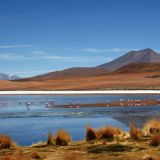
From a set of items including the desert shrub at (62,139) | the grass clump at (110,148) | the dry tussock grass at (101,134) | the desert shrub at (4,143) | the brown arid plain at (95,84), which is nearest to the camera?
the grass clump at (110,148)

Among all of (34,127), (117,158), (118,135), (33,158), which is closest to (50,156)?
(33,158)

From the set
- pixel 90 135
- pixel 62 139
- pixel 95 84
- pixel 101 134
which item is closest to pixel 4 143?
pixel 62 139

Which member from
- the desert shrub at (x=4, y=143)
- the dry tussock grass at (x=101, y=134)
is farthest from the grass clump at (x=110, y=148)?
the desert shrub at (x=4, y=143)

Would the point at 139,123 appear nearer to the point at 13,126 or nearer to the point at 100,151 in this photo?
the point at 13,126

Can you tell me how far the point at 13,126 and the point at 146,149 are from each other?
33.3 feet

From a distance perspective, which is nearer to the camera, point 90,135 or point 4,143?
point 4,143

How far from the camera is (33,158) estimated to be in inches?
380

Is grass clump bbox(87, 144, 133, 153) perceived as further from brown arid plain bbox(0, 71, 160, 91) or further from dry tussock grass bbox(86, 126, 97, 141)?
brown arid plain bbox(0, 71, 160, 91)

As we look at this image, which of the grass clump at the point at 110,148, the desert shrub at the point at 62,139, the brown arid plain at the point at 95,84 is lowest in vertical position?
the grass clump at the point at 110,148

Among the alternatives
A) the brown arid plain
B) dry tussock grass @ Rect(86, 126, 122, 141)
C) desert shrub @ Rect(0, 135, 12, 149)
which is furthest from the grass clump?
the brown arid plain

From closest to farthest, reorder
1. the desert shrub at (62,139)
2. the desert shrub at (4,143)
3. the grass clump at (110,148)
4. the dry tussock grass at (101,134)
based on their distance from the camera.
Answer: the grass clump at (110,148) < the desert shrub at (4,143) < the desert shrub at (62,139) < the dry tussock grass at (101,134)

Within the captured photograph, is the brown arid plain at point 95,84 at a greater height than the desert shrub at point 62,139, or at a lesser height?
greater

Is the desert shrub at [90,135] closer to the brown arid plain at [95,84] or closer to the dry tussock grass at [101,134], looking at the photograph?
the dry tussock grass at [101,134]

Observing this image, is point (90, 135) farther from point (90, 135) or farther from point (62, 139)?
point (62, 139)
